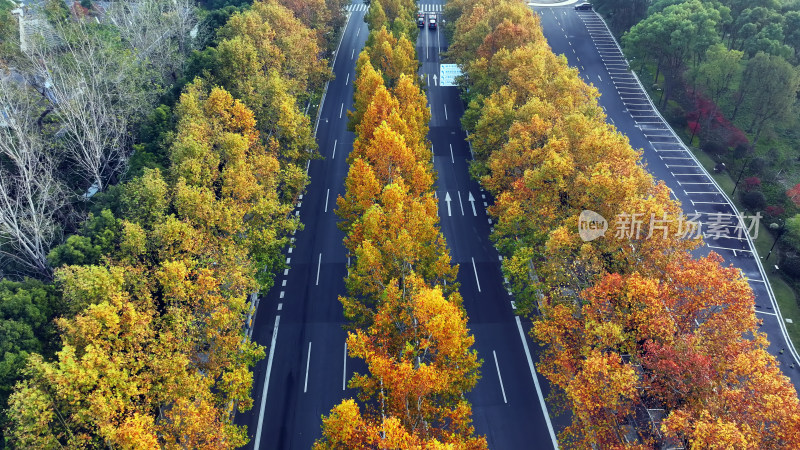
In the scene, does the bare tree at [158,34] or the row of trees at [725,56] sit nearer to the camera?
the row of trees at [725,56]

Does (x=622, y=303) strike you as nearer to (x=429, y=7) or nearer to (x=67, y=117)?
(x=67, y=117)

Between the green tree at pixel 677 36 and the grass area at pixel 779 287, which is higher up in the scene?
the green tree at pixel 677 36

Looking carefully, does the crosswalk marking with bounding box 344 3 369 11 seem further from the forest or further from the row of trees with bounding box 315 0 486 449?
the row of trees with bounding box 315 0 486 449

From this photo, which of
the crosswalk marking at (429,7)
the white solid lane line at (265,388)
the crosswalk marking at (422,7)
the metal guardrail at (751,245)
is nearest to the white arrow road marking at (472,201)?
the white solid lane line at (265,388)

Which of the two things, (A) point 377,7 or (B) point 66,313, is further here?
(A) point 377,7

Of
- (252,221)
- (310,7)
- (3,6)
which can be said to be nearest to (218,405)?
(252,221)

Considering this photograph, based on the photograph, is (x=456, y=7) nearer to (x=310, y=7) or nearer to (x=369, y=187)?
(x=310, y=7)

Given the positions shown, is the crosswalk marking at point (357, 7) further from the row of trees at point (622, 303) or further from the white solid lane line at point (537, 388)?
the white solid lane line at point (537, 388)
